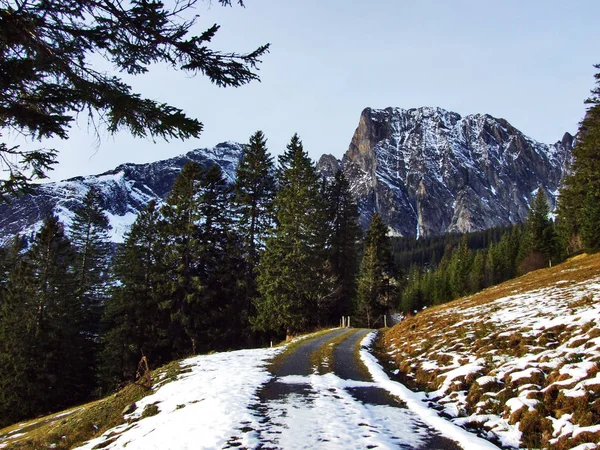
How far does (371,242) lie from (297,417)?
34.1 metres

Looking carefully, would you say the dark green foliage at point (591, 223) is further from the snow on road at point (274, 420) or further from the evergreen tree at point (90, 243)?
the evergreen tree at point (90, 243)

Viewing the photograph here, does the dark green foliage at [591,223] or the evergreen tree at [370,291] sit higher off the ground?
the dark green foliage at [591,223]

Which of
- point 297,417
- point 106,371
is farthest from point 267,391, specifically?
point 106,371

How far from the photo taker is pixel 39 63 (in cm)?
529

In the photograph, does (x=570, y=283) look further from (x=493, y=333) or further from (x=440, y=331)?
(x=493, y=333)

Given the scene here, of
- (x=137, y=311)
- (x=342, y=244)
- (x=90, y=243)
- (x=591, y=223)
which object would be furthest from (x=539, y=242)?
(x=90, y=243)

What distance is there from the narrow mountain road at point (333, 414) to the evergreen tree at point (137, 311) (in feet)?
62.3

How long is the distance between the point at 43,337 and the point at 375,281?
27.5m

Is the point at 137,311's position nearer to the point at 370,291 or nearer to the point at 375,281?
the point at 370,291

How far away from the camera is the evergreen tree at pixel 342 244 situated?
34.1 m

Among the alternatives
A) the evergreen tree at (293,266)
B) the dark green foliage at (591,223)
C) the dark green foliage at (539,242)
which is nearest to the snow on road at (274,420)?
the evergreen tree at (293,266)

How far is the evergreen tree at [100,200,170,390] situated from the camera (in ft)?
91.4

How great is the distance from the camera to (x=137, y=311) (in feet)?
94.0

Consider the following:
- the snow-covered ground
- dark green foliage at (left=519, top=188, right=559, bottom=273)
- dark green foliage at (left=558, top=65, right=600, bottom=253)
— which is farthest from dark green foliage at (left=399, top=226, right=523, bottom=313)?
the snow-covered ground
